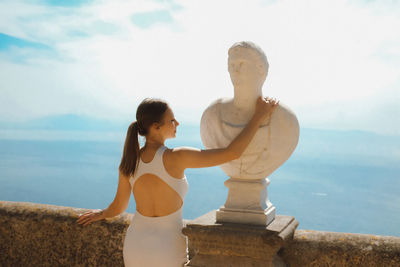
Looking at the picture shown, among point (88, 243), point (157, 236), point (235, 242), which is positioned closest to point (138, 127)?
point (157, 236)

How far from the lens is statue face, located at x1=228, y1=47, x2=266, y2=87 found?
236 centimetres

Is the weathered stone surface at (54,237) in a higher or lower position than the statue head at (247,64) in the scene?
lower

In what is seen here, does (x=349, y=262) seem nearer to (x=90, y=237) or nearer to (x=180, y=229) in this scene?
(x=180, y=229)

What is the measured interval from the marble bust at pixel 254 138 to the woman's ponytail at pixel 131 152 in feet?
1.44

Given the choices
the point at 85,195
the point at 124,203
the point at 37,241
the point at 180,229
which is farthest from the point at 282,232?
the point at 85,195

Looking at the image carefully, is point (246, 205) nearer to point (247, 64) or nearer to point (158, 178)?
point (158, 178)

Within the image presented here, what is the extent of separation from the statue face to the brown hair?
47 centimetres

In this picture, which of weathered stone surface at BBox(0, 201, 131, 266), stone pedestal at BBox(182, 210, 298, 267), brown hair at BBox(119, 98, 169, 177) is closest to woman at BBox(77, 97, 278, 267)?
brown hair at BBox(119, 98, 169, 177)

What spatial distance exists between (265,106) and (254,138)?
0.67 feet

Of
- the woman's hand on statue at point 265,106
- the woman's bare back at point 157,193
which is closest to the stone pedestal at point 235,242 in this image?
the woman's bare back at point 157,193

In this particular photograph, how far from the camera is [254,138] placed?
7.83 feet

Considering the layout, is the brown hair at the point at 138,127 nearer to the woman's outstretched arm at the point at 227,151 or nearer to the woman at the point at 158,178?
the woman at the point at 158,178

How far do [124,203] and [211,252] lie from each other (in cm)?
71

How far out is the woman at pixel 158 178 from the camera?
7.67 ft
